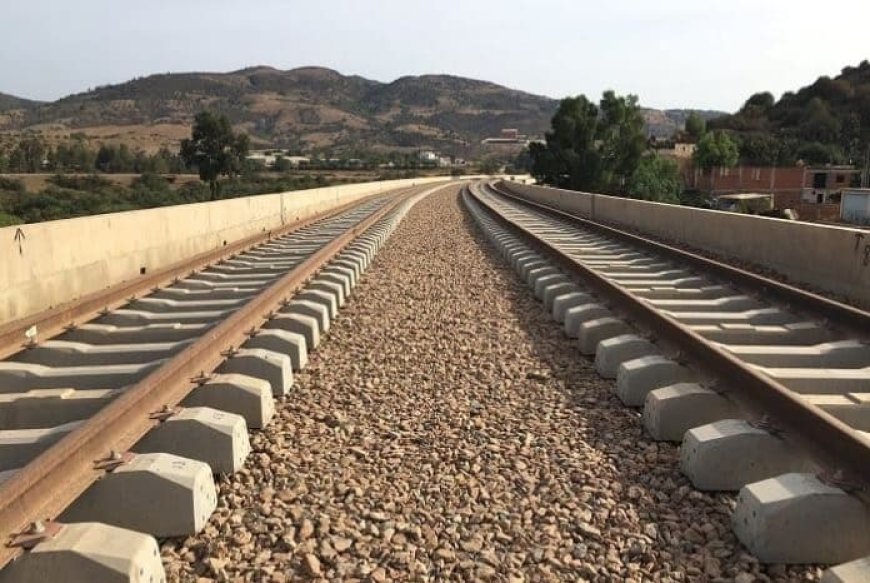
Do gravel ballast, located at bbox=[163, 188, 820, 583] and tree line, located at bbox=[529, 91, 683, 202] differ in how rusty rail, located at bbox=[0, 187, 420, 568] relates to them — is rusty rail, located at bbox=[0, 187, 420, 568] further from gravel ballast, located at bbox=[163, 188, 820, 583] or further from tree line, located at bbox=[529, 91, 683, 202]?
tree line, located at bbox=[529, 91, 683, 202]

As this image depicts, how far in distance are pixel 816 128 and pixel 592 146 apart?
107 metres

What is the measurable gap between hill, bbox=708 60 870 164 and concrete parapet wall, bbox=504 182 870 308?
431 feet

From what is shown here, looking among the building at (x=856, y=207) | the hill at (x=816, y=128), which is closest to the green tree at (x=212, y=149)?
the building at (x=856, y=207)

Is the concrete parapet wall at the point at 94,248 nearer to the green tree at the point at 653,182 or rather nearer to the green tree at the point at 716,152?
the green tree at the point at 653,182

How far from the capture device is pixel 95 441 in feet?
11.2

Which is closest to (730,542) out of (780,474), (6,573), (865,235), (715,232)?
(780,474)

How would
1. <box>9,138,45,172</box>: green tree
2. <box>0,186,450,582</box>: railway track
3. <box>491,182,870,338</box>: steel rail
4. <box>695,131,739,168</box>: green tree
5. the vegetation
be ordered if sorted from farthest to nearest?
<box>695,131,739,168</box>: green tree
the vegetation
<box>9,138,45,172</box>: green tree
<box>491,182,870,338</box>: steel rail
<box>0,186,450,582</box>: railway track

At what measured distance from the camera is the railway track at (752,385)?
3.10m

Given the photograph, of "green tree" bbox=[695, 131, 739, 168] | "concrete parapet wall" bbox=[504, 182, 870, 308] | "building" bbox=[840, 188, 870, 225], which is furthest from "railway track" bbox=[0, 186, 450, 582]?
"green tree" bbox=[695, 131, 739, 168]

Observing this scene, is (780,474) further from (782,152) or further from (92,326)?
(782,152)

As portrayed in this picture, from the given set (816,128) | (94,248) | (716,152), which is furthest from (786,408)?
(816,128)

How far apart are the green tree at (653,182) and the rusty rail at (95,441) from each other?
62.3m

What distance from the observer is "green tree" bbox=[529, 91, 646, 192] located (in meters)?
83.9

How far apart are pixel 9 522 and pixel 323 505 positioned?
143 centimetres
